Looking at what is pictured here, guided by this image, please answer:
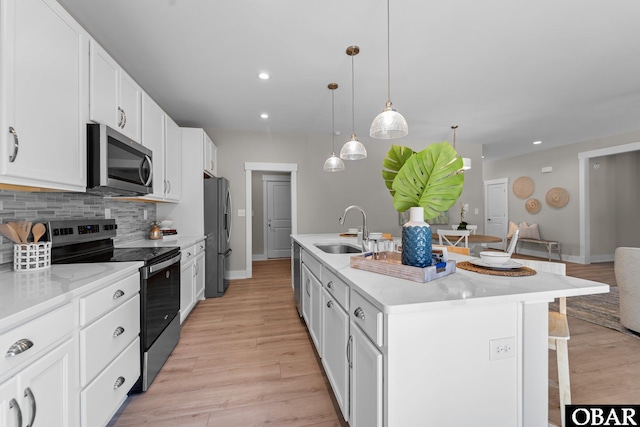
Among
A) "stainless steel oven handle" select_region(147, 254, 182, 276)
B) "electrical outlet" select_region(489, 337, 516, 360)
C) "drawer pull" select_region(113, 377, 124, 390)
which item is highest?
"stainless steel oven handle" select_region(147, 254, 182, 276)

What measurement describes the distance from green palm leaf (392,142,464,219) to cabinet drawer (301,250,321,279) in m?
0.88

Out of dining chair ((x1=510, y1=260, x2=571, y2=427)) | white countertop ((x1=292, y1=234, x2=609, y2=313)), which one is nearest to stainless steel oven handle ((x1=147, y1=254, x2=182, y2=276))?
white countertop ((x1=292, y1=234, x2=609, y2=313))

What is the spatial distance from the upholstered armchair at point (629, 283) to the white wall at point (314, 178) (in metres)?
3.15

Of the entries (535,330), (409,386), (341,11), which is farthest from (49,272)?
(341,11)

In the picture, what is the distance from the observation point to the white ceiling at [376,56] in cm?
195

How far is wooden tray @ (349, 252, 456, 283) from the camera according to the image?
1176 millimetres

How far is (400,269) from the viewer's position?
1248 millimetres

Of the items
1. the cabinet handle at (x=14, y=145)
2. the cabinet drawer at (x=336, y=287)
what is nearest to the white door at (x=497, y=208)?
the cabinet drawer at (x=336, y=287)

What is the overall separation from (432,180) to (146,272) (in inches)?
69.8

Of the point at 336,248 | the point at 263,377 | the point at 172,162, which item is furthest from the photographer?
the point at 172,162

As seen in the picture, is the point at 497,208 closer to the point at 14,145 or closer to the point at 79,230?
the point at 79,230

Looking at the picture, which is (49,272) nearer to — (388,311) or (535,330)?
(388,311)

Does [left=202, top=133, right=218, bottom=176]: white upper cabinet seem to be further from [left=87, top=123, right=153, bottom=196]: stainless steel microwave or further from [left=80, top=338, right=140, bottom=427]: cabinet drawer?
[left=80, top=338, right=140, bottom=427]: cabinet drawer

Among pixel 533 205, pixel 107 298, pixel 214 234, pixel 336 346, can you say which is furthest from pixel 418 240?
pixel 533 205
